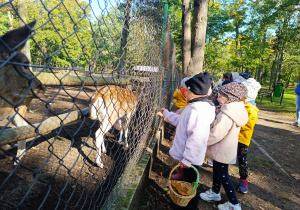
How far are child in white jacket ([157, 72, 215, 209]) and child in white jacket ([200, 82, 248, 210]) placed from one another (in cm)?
29

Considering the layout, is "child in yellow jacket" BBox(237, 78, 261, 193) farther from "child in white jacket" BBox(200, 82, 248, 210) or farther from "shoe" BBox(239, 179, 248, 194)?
"child in white jacket" BBox(200, 82, 248, 210)

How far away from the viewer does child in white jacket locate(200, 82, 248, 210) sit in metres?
2.43

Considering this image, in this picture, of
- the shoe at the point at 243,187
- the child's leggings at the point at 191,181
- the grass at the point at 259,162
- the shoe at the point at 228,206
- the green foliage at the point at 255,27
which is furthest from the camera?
the green foliage at the point at 255,27

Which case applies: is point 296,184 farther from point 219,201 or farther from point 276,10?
point 276,10

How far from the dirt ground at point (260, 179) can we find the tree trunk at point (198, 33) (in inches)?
93.7

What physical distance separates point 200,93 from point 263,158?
3407 millimetres

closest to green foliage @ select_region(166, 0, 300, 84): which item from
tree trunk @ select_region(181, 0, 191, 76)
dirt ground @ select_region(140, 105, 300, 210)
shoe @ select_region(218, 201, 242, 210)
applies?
tree trunk @ select_region(181, 0, 191, 76)

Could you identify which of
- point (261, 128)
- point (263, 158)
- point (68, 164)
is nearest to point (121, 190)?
point (68, 164)

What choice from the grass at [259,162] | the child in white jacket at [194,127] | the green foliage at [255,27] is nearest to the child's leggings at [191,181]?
the child in white jacket at [194,127]

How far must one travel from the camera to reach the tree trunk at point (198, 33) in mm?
4873

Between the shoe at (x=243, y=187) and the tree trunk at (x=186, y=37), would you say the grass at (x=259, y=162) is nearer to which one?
the shoe at (x=243, y=187)

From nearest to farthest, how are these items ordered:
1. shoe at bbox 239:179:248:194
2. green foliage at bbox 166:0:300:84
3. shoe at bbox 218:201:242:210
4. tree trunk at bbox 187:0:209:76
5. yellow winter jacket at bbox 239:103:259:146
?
shoe at bbox 218:201:242:210
yellow winter jacket at bbox 239:103:259:146
shoe at bbox 239:179:248:194
tree trunk at bbox 187:0:209:76
green foliage at bbox 166:0:300:84

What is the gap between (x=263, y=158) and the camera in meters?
4.43

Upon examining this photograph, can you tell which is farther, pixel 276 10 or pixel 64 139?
pixel 276 10
